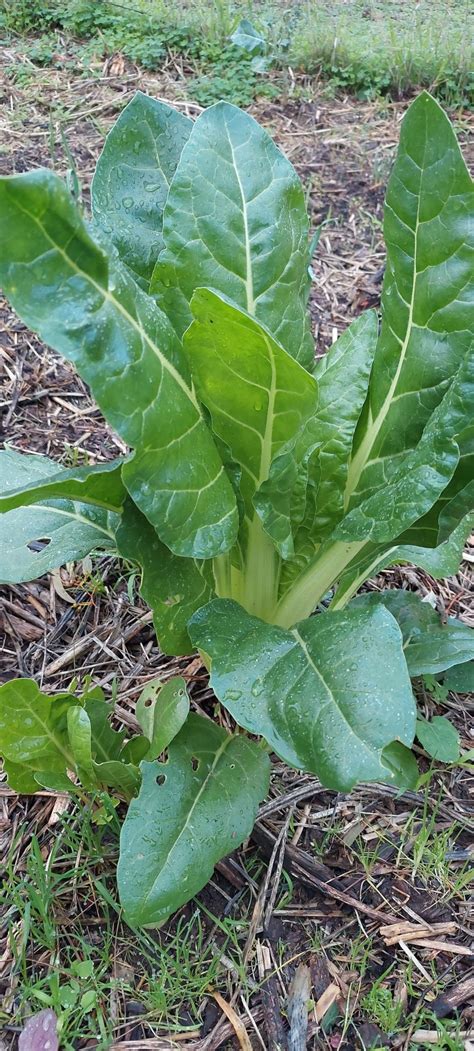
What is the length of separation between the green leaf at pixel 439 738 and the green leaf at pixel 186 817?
34 cm

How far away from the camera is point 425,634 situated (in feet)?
5.20

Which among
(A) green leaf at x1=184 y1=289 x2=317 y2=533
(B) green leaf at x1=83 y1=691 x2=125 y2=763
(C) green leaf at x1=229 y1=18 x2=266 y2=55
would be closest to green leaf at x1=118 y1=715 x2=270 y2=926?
(B) green leaf at x1=83 y1=691 x2=125 y2=763

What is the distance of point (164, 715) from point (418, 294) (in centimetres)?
82

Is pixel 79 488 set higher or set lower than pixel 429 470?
lower

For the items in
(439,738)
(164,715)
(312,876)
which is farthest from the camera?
(439,738)

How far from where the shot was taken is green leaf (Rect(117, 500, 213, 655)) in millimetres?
1321

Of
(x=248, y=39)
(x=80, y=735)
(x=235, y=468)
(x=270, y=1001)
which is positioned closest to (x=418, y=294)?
(x=235, y=468)

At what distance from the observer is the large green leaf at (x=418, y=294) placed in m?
1.30

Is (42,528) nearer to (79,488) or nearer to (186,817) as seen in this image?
(79,488)

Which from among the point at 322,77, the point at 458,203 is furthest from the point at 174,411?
the point at 322,77

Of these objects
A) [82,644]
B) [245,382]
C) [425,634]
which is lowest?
[82,644]

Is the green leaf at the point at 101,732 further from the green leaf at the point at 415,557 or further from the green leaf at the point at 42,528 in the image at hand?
the green leaf at the point at 415,557

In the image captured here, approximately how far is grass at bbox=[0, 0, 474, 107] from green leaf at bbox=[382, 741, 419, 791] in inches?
115

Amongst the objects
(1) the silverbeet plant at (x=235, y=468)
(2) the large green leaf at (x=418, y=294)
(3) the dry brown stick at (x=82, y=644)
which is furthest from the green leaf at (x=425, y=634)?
(3) the dry brown stick at (x=82, y=644)
